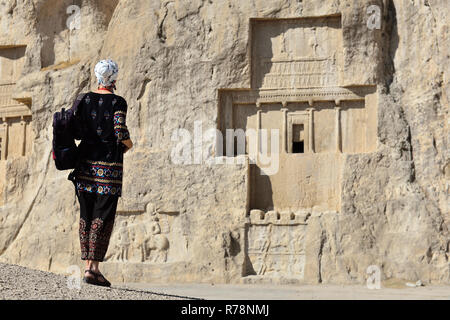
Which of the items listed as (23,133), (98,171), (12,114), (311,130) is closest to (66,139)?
(98,171)

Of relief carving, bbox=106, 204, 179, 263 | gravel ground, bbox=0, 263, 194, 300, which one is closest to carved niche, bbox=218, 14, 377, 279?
relief carving, bbox=106, 204, 179, 263

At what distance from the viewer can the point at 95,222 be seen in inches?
310

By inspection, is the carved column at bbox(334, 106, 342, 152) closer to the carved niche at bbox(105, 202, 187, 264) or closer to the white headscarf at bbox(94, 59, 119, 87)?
the carved niche at bbox(105, 202, 187, 264)

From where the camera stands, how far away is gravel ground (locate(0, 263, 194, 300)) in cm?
661

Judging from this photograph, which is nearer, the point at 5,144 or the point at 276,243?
the point at 276,243

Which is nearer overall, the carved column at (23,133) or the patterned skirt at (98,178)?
the patterned skirt at (98,178)

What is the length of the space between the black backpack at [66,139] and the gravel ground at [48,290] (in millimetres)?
1241

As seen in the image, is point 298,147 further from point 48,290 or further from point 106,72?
point 48,290

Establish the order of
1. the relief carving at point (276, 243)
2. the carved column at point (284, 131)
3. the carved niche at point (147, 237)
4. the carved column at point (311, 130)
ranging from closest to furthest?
the relief carving at point (276, 243) < the carved niche at point (147, 237) < the carved column at point (311, 130) < the carved column at point (284, 131)

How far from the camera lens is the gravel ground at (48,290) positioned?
6.61 metres

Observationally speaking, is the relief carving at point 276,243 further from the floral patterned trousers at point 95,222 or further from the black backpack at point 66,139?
the black backpack at point 66,139

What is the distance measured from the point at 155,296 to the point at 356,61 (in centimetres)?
1102

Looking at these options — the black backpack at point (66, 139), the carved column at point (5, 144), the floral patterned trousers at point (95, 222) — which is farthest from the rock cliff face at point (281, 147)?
the black backpack at point (66, 139)

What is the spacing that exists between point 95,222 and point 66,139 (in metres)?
0.96
